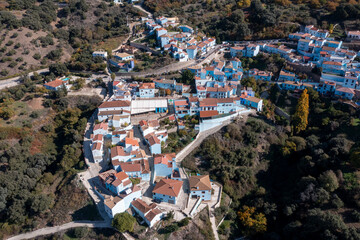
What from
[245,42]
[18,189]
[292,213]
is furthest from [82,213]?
[245,42]

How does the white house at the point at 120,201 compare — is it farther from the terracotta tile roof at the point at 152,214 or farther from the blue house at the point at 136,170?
the terracotta tile roof at the point at 152,214

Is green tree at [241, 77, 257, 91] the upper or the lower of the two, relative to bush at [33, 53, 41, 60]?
lower

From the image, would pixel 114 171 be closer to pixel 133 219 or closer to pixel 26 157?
pixel 133 219

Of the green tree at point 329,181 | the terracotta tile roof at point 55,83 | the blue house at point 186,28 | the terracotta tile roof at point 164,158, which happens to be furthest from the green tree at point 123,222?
the blue house at point 186,28

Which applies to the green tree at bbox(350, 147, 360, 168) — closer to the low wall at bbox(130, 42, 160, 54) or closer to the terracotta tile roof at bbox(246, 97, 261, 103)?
the terracotta tile roof at bbox(246, 97, 261, 103)

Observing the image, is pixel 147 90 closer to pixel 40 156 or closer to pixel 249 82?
pixel 249 82

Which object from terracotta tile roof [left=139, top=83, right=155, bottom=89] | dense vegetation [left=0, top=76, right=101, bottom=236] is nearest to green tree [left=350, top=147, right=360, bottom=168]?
terracotta tile roof [left=139, top=83, right=155, bottom=89]
